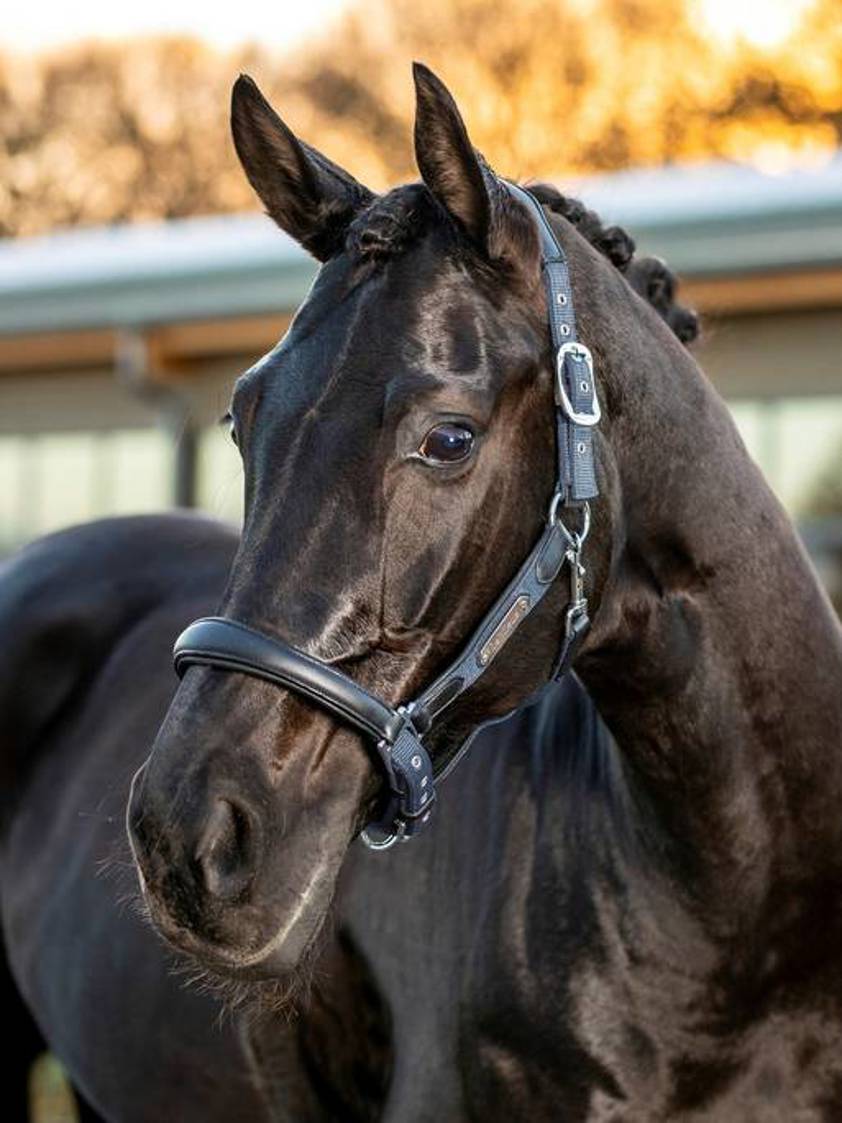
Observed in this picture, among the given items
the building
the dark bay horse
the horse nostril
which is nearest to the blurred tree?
the building

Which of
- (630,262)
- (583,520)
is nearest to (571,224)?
(630,262)

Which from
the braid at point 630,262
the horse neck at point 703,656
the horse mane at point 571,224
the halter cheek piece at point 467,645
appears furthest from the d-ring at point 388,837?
the braid at point 630,262

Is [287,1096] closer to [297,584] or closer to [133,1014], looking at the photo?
[133,1014]

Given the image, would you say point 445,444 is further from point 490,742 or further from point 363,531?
point 490,742

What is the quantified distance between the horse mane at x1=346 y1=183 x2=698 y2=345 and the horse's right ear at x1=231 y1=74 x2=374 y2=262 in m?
0.09

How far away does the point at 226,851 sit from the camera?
7.60 feet

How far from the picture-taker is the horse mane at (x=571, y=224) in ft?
8.60

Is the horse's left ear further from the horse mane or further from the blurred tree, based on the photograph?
the blurred tree

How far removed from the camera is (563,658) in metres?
2.65

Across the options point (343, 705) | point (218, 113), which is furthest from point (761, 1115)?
point (218, 113)

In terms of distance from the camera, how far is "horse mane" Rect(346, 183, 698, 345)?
2621mm

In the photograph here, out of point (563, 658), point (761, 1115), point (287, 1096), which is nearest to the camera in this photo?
point (563, 658)

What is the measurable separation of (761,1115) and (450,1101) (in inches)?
19.6

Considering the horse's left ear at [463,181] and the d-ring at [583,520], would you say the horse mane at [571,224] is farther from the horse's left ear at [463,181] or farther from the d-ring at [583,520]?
the d-ring at [583,520]
